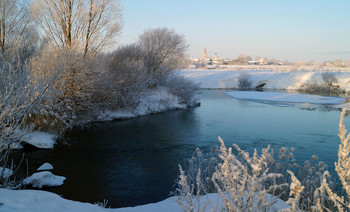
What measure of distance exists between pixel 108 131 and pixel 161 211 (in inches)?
Result: 434

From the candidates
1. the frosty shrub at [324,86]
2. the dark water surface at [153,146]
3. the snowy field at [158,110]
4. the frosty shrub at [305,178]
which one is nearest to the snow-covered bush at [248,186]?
the frosty shrub at [305,178]

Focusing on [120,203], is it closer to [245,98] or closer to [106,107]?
[106,107]

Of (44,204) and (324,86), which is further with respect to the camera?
(324,86)

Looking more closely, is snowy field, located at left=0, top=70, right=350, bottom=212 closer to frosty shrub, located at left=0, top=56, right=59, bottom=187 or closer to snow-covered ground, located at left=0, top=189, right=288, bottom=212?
snow-covered ground, located at left=0, top=189, right=288, bottom=212

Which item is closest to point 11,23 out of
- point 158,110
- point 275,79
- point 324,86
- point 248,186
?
point 158,110

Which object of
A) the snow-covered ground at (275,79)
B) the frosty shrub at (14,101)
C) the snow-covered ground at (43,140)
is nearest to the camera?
the frosty shrub at (14,101)

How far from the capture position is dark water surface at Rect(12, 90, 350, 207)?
26.6ft

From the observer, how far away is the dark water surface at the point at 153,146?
8109 millimetres

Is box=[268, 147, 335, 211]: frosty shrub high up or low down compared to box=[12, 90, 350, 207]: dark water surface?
up

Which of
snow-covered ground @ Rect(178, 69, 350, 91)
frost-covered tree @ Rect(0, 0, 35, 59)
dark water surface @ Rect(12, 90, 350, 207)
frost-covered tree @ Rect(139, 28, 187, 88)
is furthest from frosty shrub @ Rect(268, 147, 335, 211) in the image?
snow-covered ground @ Rect(178, 69, 350, 91)

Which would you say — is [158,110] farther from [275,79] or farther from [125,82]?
[275,79]

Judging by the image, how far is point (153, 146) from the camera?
1284 centimetres

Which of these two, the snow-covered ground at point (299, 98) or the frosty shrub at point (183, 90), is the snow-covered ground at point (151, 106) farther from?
the snow-covered ground at point (299, 98)

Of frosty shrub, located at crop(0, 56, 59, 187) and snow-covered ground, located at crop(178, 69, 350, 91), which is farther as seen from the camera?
snow-covered ground, located at crop(178, 69, 350, 91)
